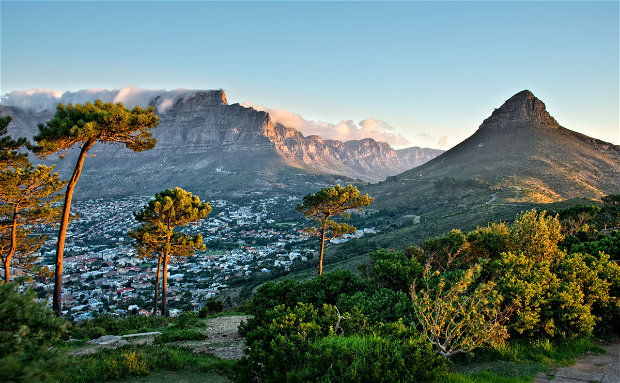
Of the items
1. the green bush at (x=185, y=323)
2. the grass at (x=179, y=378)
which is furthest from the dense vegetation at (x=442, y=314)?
the green bush at (x=185, y=323)

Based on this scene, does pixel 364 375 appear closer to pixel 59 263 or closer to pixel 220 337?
pixel 220 337

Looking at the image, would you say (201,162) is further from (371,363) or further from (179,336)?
(371,363)

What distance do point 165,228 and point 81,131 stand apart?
291 inches

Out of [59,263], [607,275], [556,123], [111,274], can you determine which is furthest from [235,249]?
[556,123]

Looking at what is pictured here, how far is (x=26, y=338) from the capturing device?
3.18 m

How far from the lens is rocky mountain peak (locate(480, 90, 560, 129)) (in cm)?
8531

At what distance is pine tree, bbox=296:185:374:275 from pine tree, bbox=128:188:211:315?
6191 mm

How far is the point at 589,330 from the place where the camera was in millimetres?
6609

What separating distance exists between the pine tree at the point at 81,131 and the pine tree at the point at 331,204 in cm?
969

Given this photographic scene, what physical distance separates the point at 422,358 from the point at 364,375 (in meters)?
0.85

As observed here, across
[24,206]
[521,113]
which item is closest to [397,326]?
[24,206]

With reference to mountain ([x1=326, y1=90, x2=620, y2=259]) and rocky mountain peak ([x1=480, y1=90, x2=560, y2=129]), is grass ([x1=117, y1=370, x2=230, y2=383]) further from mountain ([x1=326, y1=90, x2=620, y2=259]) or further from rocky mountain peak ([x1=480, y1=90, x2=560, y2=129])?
rocky mountain peak ([x1=480, y1=90, x2=560, y2=129])

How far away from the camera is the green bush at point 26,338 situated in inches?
106

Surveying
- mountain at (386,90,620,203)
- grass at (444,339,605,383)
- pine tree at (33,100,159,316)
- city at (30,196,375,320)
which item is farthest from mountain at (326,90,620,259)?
pine tree at (33,100,159,316)
